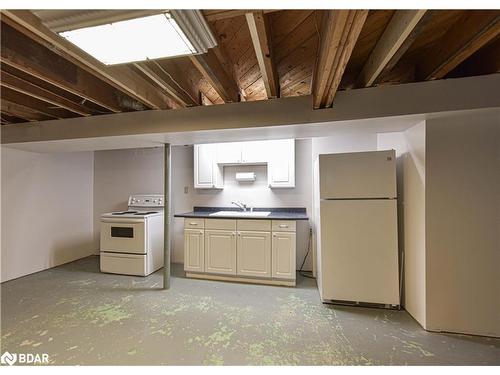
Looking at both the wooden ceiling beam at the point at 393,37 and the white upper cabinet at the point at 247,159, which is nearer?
the wooden ceiling beam at the point at 393,37

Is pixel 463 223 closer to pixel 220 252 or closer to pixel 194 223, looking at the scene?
pixel 220 252

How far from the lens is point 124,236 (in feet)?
11.5

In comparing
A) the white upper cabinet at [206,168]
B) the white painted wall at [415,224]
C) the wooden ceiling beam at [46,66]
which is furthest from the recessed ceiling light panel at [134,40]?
the white upper cabinet at [206,168]

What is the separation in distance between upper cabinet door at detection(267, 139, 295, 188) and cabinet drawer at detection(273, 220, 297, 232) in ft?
2.06

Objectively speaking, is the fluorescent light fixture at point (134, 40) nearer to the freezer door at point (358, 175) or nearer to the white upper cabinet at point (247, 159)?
the freezer door at point (358, 175)

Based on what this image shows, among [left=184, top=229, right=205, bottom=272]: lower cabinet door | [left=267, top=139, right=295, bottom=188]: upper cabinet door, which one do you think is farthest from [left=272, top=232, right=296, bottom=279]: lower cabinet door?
[left=184, top=229, right=205, bottom=272]: lower cabinet door

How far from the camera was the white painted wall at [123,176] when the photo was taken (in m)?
4.34

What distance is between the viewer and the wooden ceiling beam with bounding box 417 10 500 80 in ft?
4.38

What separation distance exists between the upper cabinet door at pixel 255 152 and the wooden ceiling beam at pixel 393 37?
1.81 meters

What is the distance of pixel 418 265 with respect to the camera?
2.21 m

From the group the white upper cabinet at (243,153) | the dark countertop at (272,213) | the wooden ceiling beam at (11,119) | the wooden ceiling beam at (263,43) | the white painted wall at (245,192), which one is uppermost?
the wooden ceiling beam at (11,119)

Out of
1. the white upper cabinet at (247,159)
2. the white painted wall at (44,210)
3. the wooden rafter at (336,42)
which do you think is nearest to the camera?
the wooden rafter at (336,42)
